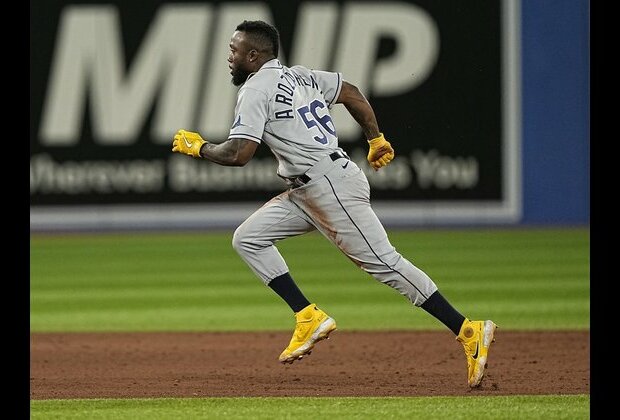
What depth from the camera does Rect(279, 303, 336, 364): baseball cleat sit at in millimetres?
6602

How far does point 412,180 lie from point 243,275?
175 inches

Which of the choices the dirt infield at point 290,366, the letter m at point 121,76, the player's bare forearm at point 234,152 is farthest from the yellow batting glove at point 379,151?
the letter m at point 121,76

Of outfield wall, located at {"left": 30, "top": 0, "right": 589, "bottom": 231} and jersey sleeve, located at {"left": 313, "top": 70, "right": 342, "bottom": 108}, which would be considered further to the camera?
outfield wall, located at {"left": 30, "top": 0, "right": 589, "bottom": 231}

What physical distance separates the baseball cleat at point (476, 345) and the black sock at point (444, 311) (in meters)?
0.04

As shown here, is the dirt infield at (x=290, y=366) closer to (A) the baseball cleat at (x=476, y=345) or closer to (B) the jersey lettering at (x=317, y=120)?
(A) the baseball cleat at (x=476, y=345)

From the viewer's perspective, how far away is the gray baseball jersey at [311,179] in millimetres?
6465

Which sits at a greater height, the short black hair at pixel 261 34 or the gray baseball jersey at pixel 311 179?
the short black hair at pixel 261 34

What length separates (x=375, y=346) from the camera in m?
8.55

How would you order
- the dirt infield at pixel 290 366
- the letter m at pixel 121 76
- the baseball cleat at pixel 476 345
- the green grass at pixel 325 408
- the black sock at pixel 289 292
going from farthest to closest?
1. the letter m at pixel 121 76
2. the black sock at pixel 289 292
3. the dirt infield at pixel 290 366
4. the baseball cleat at pixel 476 345
5. the green grass at pixel 325 408

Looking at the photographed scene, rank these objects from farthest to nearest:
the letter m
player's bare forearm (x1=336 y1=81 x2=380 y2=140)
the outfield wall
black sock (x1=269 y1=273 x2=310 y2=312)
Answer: the letter m < the outfield wall < player's bare forearm (x1=336 y1=81 x2=380 y2=140) < black sock (x1=269 y1=273 x2=310 y2=312)

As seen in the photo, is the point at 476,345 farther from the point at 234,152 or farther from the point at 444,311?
the point at 234,152

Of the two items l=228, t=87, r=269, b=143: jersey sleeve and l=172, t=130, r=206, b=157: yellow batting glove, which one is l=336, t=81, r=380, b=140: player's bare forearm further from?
l=172, t=130, r=206, b=157: yellow batting glove

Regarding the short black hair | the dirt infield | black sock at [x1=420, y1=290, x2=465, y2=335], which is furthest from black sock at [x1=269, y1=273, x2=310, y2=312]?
the short black hair

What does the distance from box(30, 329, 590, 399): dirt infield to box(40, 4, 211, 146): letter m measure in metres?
8.03
